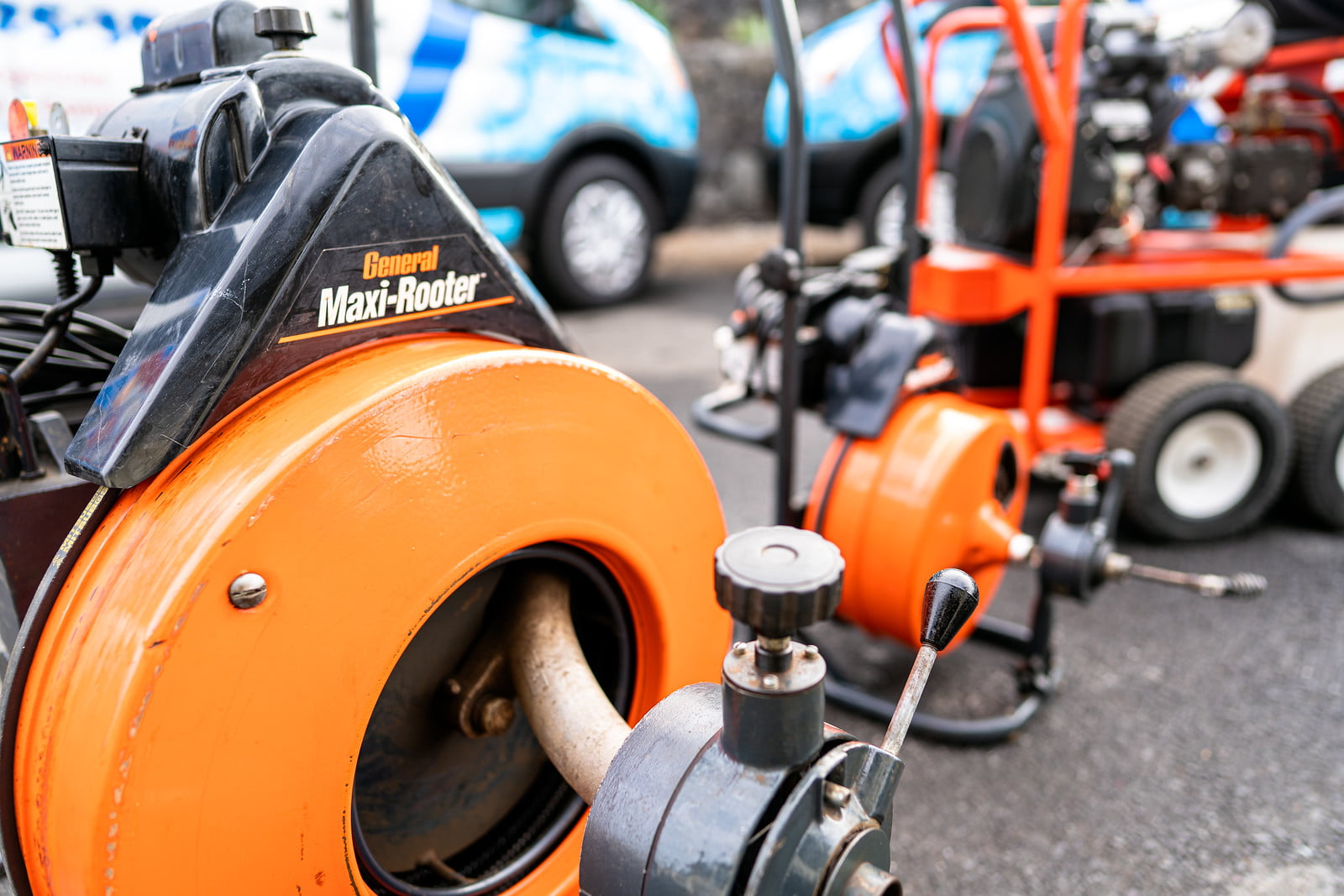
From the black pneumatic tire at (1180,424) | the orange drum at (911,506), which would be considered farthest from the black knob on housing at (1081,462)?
the black pneumatic tire at (1180,424)

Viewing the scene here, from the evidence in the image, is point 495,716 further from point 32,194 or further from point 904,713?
point 32,194

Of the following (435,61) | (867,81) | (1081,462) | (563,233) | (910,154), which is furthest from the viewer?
(867,81)

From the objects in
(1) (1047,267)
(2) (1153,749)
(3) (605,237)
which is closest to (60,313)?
(2) (1153,749)

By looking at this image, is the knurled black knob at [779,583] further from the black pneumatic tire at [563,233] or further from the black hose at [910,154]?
the black pneumatic tire at [563,233]

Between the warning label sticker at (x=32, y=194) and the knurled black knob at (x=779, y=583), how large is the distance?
0.72 metres

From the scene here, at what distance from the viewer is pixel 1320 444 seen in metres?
2.71

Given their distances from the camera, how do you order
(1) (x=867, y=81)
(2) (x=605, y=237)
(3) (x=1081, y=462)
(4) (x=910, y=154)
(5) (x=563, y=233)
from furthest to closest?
1. (1) (x=867, y=81)
2. (2) (x=605, y=237)
3. (5) (x=563, y=233)
4. (4) (x=910, y=154)
5. (3) (x=1081, y=462)

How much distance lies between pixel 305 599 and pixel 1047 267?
2301mm

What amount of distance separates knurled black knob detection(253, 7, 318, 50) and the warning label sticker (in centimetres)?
22

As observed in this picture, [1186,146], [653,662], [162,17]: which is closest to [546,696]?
[653,662]

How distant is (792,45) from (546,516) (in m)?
0.95

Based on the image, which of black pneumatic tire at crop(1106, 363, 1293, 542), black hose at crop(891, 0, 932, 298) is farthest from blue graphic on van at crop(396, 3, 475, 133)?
black pneumatic tire at crop(1106, 363, 1293, 542)

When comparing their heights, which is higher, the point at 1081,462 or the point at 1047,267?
the point at 1047,267

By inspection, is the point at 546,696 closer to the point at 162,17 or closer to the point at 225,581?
the point at 225,581
